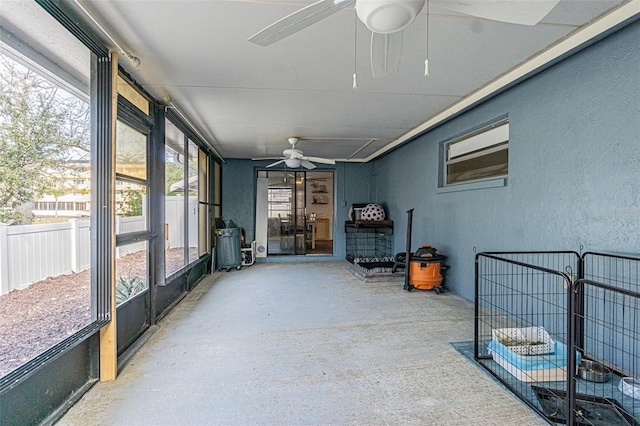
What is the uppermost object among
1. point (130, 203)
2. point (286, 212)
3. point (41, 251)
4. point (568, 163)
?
point (568, 163)

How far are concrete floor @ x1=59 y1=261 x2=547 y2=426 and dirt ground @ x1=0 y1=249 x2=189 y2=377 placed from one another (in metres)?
0.49

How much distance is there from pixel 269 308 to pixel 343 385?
6.15 ft

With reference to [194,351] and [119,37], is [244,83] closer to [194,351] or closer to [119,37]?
[119,37]

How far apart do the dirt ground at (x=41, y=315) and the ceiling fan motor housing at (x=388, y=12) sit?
218 centimetres

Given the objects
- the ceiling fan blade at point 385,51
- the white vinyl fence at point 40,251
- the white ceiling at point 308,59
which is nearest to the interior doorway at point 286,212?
the white ceiling at point 308,59

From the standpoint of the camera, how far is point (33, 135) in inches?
66.9

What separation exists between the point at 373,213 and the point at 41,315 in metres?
5.70

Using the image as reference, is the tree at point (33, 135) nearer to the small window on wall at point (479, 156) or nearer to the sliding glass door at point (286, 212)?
the small window on wall at point (479, 156)

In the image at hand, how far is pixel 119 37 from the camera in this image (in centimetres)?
225

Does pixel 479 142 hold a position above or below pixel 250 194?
above

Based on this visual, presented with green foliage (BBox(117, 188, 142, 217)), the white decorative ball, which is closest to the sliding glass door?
the white decorative ball

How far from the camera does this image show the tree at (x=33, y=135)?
152cm

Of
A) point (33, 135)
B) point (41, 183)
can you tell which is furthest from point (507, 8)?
point (41, 183)

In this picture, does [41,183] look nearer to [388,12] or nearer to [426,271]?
[388,12]
